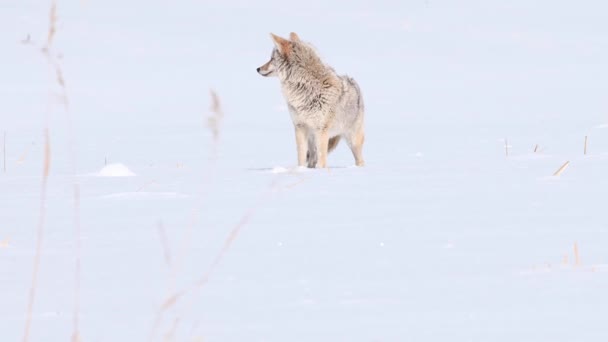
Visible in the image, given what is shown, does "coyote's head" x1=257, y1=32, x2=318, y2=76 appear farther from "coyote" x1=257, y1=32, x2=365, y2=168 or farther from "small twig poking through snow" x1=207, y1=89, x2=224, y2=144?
"small twig poking through snow" x1=207, y1=89, x2=224, y2=144

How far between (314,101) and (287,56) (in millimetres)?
440

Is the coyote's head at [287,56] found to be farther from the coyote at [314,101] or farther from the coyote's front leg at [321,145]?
the coyote's front leg at [321,145]

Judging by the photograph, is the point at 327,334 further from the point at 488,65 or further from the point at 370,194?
the point at 488,65

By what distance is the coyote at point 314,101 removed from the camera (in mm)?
7086

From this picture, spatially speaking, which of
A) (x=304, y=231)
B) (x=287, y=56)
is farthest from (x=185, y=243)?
(x=287, y=56)

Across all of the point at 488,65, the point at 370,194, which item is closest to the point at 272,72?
the point at 370,194

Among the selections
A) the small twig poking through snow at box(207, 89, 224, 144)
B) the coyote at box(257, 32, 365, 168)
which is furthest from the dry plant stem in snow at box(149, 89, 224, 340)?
the coyote at box(257, 32, 365, 168)

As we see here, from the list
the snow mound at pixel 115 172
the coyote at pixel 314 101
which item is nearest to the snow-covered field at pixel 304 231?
the snow mound at pixel 115 172

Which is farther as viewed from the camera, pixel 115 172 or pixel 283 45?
pixel 283 45

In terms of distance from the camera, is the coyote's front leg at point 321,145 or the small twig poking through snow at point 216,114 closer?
the small twig poking through snow at point 216,114

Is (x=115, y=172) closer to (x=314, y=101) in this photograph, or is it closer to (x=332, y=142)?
(x=314, y=101)

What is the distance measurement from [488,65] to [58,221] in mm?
14259

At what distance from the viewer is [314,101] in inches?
280

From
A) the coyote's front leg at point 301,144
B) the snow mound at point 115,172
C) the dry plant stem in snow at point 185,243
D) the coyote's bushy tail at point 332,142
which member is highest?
the dry plant stem in snow at point 185,243
